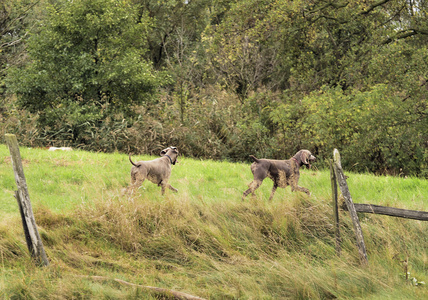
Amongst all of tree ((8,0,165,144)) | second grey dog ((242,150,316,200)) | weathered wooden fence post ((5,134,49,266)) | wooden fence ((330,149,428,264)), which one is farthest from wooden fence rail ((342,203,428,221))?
tree ((8,0,165,144))

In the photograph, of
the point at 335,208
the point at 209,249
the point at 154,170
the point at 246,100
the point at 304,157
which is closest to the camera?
the point at 335,208

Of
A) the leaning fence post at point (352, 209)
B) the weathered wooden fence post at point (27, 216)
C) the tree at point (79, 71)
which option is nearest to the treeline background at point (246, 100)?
the tree at point (79, 71)

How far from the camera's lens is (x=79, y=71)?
1834 cm

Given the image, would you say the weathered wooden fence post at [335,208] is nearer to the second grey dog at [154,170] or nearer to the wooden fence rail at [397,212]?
the wooden fence rail at [397,212]

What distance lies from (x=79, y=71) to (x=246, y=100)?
7.75 meters

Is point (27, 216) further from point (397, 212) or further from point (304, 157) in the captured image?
point (397, 212)

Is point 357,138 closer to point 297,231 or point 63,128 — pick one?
point 297,231

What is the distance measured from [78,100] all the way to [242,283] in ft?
48.2

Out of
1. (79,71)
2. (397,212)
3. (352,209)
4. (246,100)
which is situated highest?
(79,71)

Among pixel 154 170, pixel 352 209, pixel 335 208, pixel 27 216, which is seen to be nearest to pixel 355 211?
pixel 352 209

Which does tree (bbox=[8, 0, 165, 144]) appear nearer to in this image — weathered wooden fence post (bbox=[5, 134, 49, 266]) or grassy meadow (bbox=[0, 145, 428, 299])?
grassy meadow (bbox=[0, 145, 428, 299])

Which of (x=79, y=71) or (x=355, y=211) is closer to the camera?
(x=355, y=211)

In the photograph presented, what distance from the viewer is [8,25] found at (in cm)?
2675

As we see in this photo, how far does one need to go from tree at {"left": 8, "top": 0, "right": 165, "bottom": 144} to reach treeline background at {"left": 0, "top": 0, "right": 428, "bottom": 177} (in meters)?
0.05
